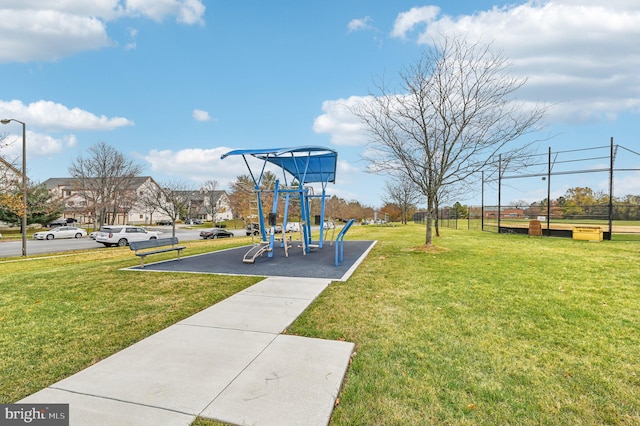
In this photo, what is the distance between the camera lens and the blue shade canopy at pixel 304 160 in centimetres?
1080

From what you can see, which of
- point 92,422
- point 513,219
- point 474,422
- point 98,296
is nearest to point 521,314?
point 474,422

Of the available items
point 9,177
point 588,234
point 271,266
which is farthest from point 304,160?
point 9,177

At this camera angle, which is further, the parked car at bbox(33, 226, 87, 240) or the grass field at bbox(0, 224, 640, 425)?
the parked car at bbox(33, 226, 87, 240)

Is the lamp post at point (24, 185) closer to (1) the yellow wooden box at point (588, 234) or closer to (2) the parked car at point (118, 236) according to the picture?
(2) the parked car at point (118, 236)

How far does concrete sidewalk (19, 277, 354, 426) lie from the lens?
2.39 metres

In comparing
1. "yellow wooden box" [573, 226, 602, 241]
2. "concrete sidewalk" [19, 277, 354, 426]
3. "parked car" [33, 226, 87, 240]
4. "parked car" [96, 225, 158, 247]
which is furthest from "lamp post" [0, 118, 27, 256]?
"yellow wooden box" [573, 226, 602, 241]

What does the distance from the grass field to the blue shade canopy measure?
4.99 meters

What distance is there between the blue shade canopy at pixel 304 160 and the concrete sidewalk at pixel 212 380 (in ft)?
24.3

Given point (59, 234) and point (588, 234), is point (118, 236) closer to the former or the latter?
point (59, 234)

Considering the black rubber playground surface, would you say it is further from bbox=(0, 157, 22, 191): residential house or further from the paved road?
the paved road

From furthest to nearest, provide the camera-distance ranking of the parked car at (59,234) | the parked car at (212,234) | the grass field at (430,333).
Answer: the parked car at (59,234) < the parked car at (212,234) < the grass field at (430,333)

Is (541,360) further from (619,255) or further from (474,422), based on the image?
(619,255)

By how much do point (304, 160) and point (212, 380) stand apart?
10371mm

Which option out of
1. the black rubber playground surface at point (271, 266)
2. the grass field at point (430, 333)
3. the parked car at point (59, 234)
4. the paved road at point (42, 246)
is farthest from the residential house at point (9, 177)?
the parked car at point (59, 234)
